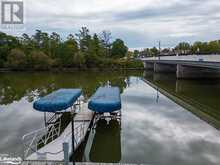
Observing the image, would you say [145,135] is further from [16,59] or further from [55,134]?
[16,59]

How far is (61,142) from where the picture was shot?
9.54 meters

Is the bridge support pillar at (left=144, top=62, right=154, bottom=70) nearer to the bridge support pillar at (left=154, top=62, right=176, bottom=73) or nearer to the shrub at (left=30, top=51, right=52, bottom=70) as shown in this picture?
the bridge support pillar at (left=154, top=62, right=176, bottom=73)

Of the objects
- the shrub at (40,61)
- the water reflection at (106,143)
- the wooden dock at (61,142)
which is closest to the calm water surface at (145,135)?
the water reflection at (106,143)

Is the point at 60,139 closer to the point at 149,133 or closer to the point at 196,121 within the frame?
the point at 149,133

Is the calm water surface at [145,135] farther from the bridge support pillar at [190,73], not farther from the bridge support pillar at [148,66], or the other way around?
the bridge support pillar at [148,66]

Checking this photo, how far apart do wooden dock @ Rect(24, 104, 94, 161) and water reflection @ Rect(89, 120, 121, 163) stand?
702 mm

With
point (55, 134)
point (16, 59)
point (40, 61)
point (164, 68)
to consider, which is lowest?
point (55, 134)

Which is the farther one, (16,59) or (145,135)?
(16,59)

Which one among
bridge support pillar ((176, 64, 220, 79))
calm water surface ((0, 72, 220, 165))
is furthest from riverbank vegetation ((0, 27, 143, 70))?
calm water surface ((0, 72, 220, 165))

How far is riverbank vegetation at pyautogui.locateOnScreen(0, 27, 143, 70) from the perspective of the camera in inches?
2352

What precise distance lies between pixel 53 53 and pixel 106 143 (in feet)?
192

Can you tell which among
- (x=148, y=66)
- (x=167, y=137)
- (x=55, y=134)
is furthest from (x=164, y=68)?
Answer: (x=55, y=134)

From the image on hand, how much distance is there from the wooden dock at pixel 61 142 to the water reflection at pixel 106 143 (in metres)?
0.70

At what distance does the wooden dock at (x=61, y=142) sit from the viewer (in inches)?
313
